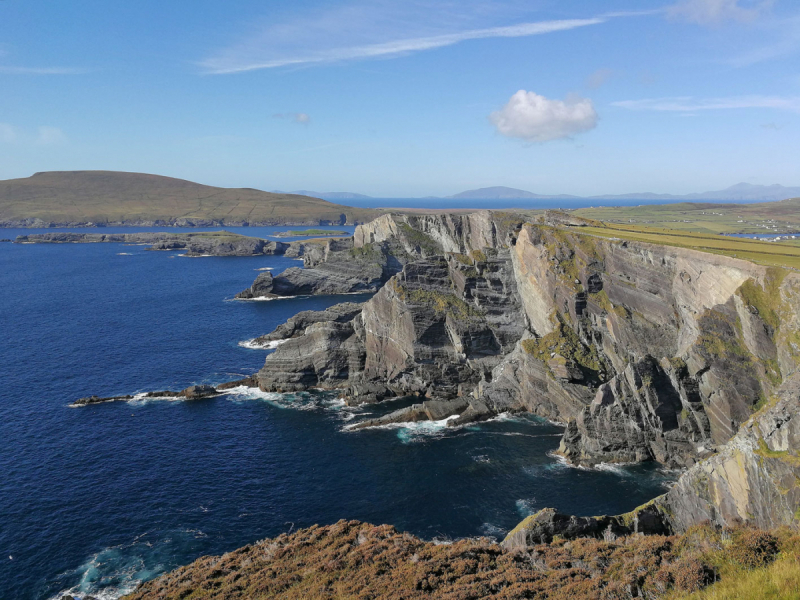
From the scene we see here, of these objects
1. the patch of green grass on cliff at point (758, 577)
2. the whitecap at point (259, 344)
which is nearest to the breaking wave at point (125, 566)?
the patch of green grass on cliff at point (758, 577)

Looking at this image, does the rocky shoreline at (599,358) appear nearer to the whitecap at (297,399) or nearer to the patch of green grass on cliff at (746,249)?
the whitecap at (297,399)

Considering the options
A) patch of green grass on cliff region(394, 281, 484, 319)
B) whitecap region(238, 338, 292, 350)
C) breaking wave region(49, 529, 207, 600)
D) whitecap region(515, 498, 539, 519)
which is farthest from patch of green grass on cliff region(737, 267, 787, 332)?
whitecap region(238, 338, 292, 350)

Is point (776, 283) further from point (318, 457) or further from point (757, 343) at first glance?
point (318, 457)

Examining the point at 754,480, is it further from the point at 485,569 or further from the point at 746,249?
the point at 746,249

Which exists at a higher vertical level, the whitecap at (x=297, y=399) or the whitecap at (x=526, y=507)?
the whitecap at (x=297, y=399)

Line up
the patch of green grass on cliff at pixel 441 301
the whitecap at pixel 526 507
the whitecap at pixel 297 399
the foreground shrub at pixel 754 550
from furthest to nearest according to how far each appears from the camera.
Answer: the patch of green grass on cliff at pixel 441 301 → the whitecap at pixel 297 399 → the whitecap at pixel 526 507 → the foreground shrub at pixel 754 550

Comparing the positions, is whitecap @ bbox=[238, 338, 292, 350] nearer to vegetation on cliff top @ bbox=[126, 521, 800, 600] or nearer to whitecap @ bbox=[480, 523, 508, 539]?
vegetation on cliff top @ bbox=[126, 521, 800, 600]
